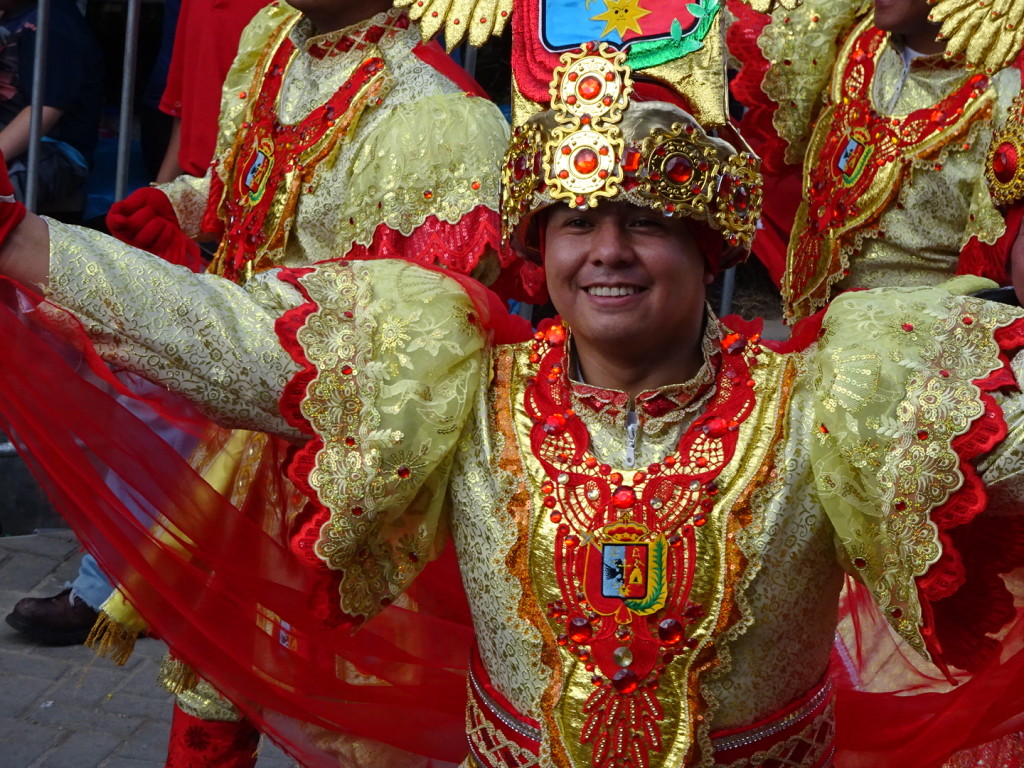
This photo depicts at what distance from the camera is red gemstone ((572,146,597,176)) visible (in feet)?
7.75

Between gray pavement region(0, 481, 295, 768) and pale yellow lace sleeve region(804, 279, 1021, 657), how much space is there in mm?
2437

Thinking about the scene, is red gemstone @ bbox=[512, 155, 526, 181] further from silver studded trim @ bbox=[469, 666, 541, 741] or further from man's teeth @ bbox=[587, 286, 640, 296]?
silver studded trim @ bbox=[469, 666, 541, 741]

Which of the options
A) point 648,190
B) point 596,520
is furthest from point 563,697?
point 648,190

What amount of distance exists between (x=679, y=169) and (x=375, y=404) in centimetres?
57

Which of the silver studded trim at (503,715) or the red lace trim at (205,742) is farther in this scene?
the red lace trim at (205,742)

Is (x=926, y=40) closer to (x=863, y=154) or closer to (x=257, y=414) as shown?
(x=863, y=154)

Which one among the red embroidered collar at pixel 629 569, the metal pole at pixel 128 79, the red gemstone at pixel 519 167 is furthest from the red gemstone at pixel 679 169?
the metal pole at pixel 128 79

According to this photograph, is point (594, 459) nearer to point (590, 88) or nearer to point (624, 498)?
point (624, 498)

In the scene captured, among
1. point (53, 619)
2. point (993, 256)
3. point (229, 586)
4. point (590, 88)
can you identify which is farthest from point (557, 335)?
point (53, 619)

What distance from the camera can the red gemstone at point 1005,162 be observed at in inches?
108

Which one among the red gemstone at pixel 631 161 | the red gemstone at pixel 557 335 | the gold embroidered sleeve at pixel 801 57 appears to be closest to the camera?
the red gemstone at pixel 631 161

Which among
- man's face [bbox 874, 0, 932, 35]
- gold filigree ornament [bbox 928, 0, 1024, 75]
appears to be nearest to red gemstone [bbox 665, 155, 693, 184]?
gold filigree ornament [bbox 928, 0, 1024, 75]

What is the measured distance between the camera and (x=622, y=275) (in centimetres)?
238

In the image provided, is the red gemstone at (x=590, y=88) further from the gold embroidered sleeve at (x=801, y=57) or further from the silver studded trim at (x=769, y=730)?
the gold embroidered sleeve at (x=801, y=57)
